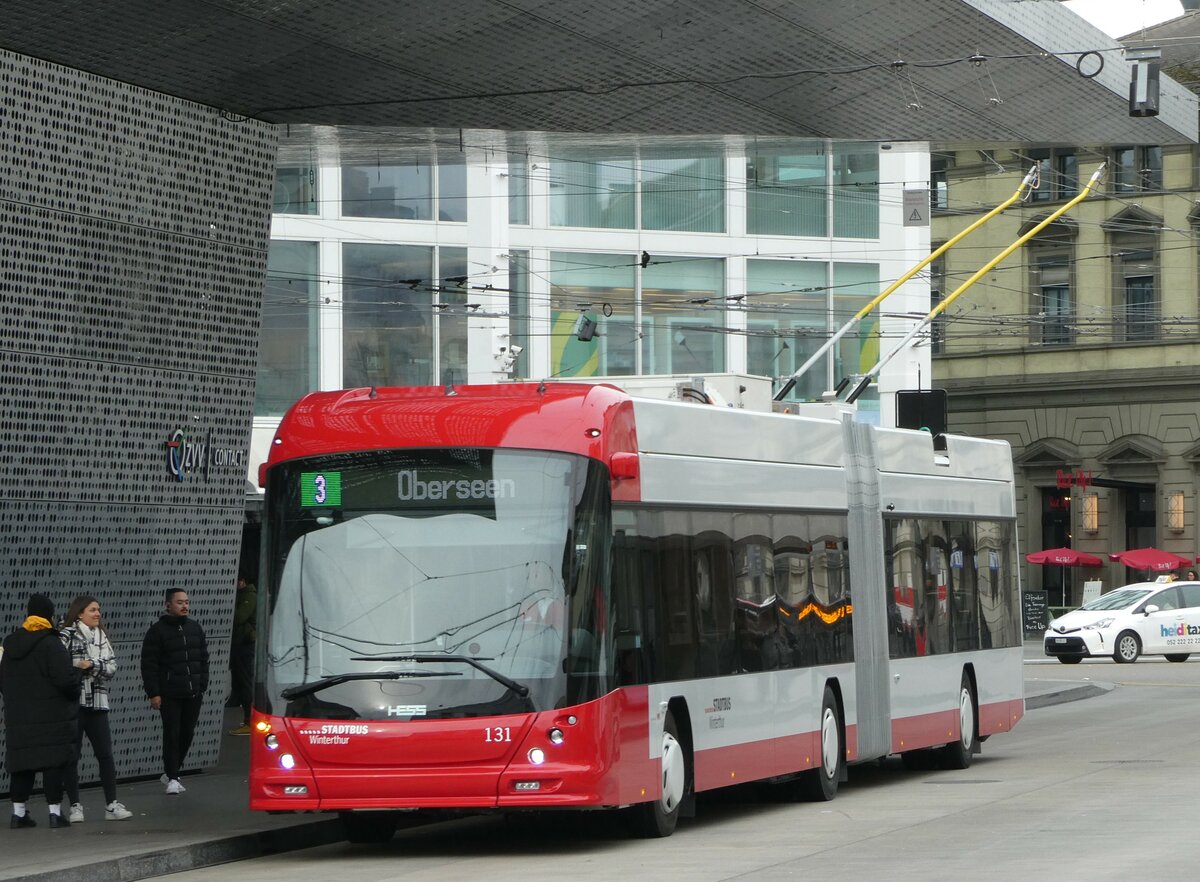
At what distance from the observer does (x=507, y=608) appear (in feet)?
41.7

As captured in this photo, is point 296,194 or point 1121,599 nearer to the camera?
point 296,194

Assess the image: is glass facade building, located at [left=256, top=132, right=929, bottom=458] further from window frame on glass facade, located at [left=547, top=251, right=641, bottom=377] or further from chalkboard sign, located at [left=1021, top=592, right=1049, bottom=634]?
chalkboard sign, located at [left=1021, top=592, right=1049, bottom=634]

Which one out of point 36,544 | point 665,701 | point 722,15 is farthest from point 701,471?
→ point 36,544

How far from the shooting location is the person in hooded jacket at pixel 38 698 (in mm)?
13891

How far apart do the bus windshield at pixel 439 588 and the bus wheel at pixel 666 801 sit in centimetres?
103

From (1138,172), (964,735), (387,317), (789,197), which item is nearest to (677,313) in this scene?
(789,197)

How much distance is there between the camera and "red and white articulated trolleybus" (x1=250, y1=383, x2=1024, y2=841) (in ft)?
41.4

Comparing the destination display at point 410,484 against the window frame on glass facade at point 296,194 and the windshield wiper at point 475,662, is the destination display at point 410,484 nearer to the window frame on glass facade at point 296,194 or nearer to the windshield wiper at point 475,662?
the windshield wiper at point 475,662

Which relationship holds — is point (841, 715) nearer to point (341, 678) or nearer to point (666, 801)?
point (666, 801)

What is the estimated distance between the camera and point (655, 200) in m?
43.0

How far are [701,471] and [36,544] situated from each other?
5.45 metres

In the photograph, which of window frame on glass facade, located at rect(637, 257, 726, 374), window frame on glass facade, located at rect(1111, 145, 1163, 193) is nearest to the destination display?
window frame on glass facade, located at rect(637, 257, 726, 374)

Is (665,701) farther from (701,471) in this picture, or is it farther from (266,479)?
(266,479)

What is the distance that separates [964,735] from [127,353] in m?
7.96
